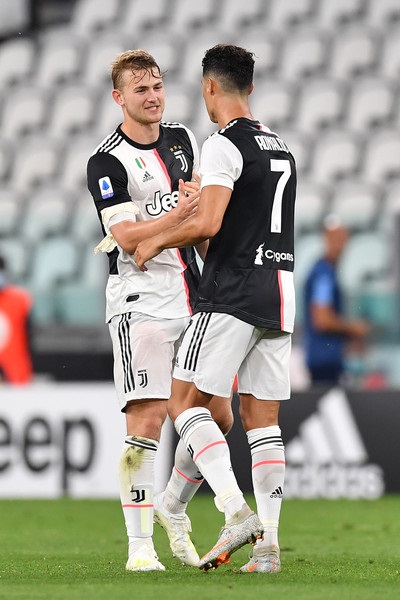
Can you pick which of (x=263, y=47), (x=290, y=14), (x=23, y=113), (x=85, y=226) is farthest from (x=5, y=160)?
(x=290, y=14)

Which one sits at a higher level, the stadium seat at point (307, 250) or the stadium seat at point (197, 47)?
the stadium seat at point (197, 47)

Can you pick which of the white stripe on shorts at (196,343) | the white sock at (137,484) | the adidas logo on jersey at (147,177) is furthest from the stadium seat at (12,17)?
the white stripe on shorts at (196,343)

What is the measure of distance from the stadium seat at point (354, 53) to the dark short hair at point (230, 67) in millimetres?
10245

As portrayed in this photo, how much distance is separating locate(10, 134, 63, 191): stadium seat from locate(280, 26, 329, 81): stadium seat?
2895 millimetres

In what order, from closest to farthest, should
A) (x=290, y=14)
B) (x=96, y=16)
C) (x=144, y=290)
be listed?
(x=144, y=290) → (x=290, y=14) → (x=96, y=16)

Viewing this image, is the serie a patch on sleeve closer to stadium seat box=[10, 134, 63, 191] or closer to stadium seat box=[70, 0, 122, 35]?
stadium seat box=[10, 134, 63, 191]

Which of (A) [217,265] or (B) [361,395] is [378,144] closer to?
(B) [361,395]

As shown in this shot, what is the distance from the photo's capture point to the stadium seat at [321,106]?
1487cm

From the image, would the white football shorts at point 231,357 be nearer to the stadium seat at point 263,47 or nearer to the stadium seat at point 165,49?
the stadium seat at point 263,47

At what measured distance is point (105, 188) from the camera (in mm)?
5375

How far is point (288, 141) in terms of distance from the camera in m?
14.4

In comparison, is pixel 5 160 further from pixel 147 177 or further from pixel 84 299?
pixel 147 177

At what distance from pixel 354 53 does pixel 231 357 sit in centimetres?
1088

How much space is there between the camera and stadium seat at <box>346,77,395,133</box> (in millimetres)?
14719
